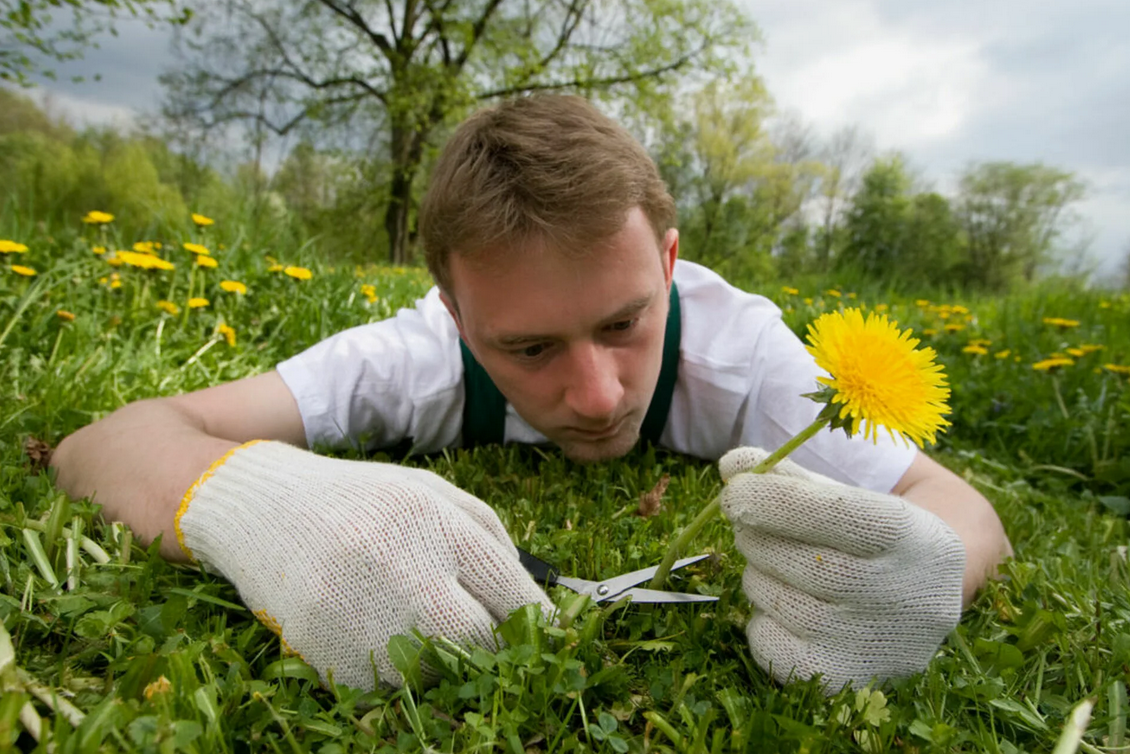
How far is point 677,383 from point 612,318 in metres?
0.69

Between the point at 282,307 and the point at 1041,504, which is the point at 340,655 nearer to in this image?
the point at 1041,504

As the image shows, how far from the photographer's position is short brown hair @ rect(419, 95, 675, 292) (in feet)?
5.64

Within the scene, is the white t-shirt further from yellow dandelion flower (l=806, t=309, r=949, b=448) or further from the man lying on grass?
yellow dandelion flower (l=806, t=309, r=949, b=448)

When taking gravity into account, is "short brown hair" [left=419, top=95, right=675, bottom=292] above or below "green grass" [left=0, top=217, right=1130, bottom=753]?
above

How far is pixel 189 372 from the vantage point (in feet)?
9.65

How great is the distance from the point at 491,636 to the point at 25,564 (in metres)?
0.89

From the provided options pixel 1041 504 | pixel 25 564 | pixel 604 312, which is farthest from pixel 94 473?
pixel 1041 504

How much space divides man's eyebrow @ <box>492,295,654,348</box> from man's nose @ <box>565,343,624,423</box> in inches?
3.2

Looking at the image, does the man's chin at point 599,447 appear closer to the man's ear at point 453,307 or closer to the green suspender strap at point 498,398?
the green suspender strap at point 498,398

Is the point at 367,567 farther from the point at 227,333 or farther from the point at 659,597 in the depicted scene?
the point at 227,333

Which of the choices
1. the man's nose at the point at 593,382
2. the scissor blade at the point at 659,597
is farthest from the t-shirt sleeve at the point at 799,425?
the scissor blade at the point at 659,597

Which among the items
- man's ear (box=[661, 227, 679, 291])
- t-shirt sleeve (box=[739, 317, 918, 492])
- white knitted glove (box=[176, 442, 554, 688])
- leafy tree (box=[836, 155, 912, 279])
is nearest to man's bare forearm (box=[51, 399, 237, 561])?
white knitted glove (box=[176, 442, 554, 688])

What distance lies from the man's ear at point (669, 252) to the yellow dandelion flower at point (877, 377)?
108 centimetres

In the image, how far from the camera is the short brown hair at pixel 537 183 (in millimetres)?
1718
